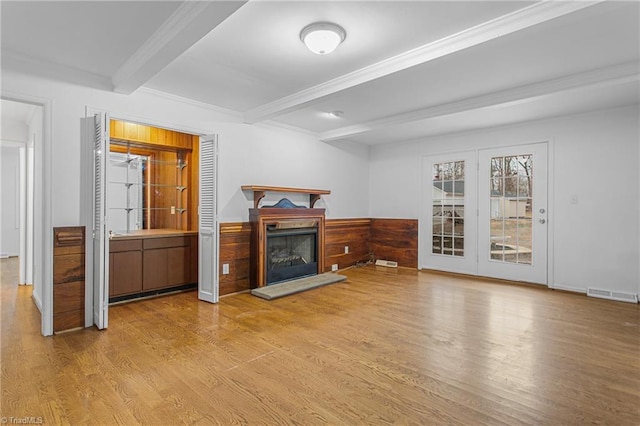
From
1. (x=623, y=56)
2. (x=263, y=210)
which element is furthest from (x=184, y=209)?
(x=623, y=56)

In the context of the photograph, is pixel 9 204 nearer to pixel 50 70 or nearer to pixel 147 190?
pixel 147 190

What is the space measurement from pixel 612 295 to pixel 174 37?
5475 millimetres

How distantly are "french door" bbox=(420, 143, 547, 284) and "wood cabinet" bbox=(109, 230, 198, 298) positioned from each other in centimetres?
394

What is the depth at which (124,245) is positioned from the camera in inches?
157

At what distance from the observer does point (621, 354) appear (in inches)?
101

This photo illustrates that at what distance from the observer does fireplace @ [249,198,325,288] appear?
4.52 metres

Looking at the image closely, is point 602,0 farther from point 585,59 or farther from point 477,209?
point 477,209

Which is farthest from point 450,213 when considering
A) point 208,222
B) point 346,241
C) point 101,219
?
point 101,219

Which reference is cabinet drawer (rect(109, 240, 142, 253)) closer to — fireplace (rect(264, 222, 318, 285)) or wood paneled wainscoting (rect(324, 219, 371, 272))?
fireplace (rect(264, 222, 318, 285))

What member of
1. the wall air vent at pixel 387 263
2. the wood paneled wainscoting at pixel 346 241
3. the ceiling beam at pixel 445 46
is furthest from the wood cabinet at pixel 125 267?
the wall air vent at pixel 387 263

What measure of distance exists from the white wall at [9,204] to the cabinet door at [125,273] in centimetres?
501

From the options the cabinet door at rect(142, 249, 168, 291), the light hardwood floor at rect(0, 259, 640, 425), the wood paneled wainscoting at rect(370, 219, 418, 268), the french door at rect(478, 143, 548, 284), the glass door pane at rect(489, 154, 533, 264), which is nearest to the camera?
the light hardwood floor at rect(0, 259, 640, 425)

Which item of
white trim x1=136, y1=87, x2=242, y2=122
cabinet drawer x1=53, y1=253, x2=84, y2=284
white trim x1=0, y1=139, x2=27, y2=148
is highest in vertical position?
white trim x1=136, y1=87, x2=242, y2=122

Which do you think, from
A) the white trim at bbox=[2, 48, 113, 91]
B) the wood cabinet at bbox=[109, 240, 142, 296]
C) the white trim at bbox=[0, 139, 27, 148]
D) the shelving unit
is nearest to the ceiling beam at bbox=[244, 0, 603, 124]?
the white trim at bbox=[2, 48, 113, 91]
